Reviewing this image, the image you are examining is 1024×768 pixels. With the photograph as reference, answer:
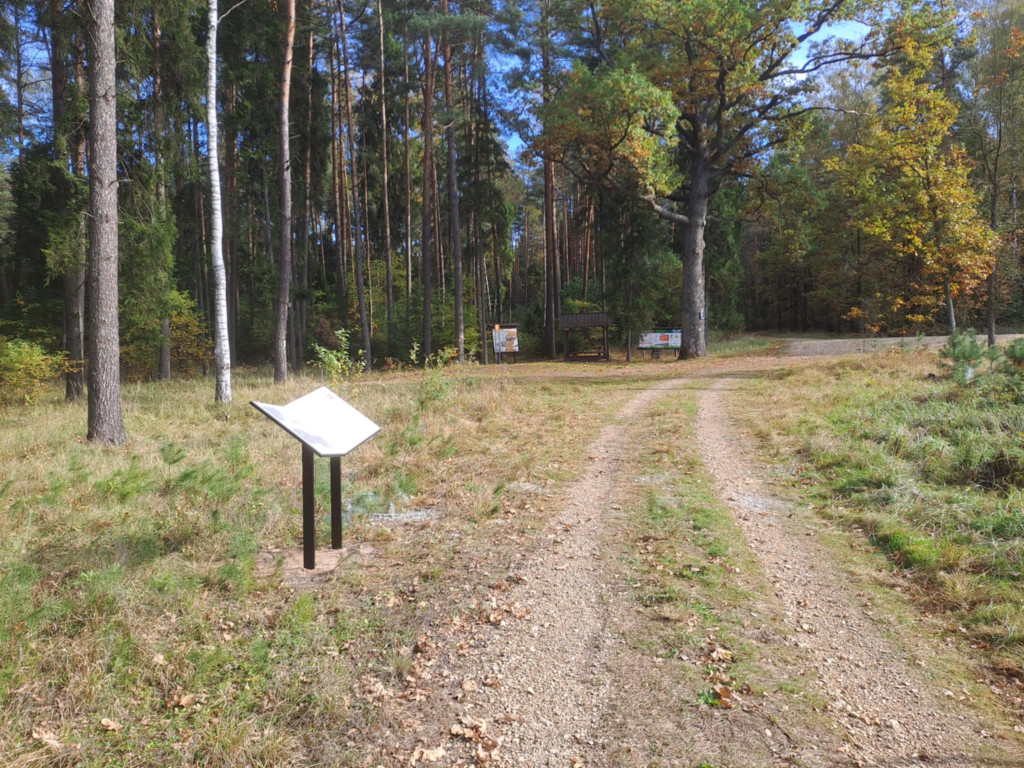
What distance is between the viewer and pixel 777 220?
74.3ft

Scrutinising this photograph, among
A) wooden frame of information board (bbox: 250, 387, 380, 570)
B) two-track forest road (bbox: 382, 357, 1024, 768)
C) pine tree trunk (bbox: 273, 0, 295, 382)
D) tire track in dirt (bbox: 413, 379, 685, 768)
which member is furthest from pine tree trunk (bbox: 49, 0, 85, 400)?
two-track forest road (bbox: 382, 357, 1024, 768)

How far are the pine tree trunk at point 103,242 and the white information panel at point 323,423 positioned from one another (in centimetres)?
579

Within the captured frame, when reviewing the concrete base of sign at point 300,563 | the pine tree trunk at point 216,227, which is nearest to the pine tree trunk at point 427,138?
the pine tree trunk at point 216,227

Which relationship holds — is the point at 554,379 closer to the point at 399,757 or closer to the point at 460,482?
the point at 460,482

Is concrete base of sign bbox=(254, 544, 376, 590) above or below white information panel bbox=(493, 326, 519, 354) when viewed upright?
below

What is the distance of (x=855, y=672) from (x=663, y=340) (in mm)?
21247

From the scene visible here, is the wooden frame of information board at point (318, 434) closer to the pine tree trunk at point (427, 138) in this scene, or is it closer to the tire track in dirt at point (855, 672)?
the tire track in dirt at point (855, 672)

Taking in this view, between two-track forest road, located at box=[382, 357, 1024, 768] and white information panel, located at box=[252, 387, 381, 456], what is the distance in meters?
1.50

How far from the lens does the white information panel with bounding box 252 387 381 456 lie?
4141mm

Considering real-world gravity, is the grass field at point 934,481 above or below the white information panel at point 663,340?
below

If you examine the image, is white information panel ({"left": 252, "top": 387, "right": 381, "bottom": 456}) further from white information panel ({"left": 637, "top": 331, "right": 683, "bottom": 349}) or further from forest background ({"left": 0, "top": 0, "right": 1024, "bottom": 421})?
white information panel ({"left": 637, "top": 331, "right": 683, "bottom": 349})

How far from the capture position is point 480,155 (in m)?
26.1

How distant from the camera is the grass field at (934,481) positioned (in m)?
4.00

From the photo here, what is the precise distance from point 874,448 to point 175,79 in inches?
636
